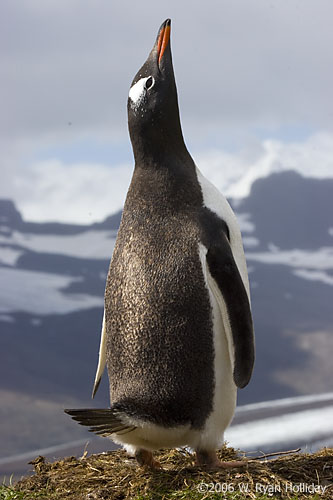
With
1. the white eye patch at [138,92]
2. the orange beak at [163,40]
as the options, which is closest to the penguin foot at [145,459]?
the white eye patch at [138,92]

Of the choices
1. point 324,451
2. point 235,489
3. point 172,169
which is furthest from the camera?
point 324,451

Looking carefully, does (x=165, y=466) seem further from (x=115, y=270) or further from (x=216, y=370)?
(x=115, y=270)

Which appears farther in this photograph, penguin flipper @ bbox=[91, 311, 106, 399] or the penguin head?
penguin flipper @ bbox=[91, 311, 106, 399]

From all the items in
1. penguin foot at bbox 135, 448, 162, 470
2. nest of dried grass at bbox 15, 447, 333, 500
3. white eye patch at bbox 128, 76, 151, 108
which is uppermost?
white eye patch at bbox 128, 76, 151, 108

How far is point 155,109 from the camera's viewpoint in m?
3.64

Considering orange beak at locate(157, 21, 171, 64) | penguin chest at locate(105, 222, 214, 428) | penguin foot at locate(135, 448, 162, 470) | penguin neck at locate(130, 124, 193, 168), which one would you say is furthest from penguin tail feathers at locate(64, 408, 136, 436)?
orange beak at locate(157, 21, 171, 64)

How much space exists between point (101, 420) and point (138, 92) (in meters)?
1.59

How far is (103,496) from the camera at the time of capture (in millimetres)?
3432

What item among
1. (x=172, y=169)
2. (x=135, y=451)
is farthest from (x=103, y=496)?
(x=172, y=169)

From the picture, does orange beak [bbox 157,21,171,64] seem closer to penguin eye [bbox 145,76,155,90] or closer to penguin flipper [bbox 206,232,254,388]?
penguin eye [bbox 145,76,155,90]

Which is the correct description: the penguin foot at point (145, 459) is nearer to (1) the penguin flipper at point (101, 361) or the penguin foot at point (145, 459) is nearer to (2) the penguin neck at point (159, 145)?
(1) the penguin flipper at point (101, 361)

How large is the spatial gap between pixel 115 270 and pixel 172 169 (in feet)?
1.87

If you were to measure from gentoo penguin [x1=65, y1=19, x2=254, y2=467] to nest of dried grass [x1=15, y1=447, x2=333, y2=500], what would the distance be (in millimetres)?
144

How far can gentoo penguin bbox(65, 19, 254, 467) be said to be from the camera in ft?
11.2
